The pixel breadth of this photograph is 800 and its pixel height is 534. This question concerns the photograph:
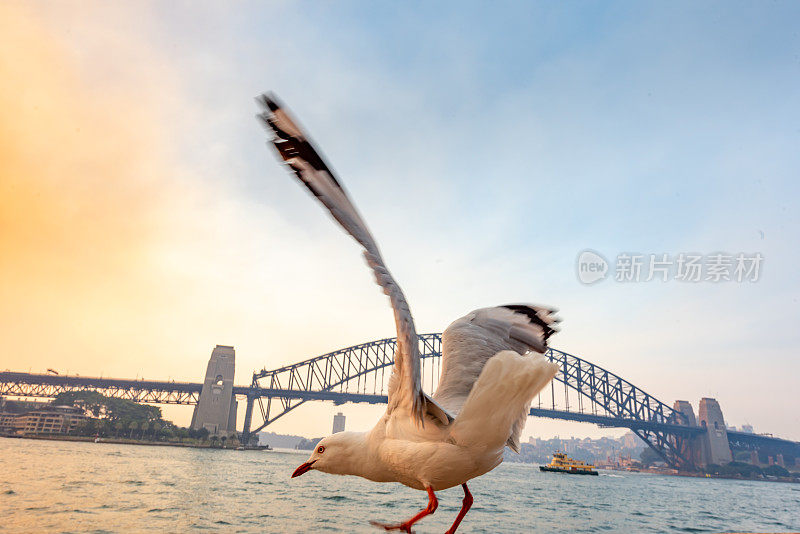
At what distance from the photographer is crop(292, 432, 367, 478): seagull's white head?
284cm

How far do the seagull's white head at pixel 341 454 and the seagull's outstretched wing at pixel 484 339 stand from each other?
66cm

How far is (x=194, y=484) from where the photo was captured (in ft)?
81.7

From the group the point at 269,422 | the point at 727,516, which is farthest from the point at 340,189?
the point at 269,422

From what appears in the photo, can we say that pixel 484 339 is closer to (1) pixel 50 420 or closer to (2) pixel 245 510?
(2) pixel 245 510

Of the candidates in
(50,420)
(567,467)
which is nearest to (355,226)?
(567,467)

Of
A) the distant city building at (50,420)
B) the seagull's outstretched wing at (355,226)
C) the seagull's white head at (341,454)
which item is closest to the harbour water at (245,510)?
the seagull's white head at (341,454)

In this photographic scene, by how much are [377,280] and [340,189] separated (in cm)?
47

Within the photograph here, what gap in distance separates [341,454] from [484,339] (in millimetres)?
1287

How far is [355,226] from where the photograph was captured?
2.29 meters

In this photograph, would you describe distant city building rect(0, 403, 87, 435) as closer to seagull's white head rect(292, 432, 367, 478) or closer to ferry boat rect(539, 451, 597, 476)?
ferry boat rect(539, 451, 597, 476)

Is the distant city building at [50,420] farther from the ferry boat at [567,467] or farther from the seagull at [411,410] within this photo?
the seagull at [411,410]

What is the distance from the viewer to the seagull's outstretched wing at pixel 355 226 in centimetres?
210

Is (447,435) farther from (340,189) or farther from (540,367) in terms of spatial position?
(340,189)

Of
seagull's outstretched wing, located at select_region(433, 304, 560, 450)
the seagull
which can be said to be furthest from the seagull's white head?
seagull's outstretched wing, located at select_region(433, 304, 560, 450)
